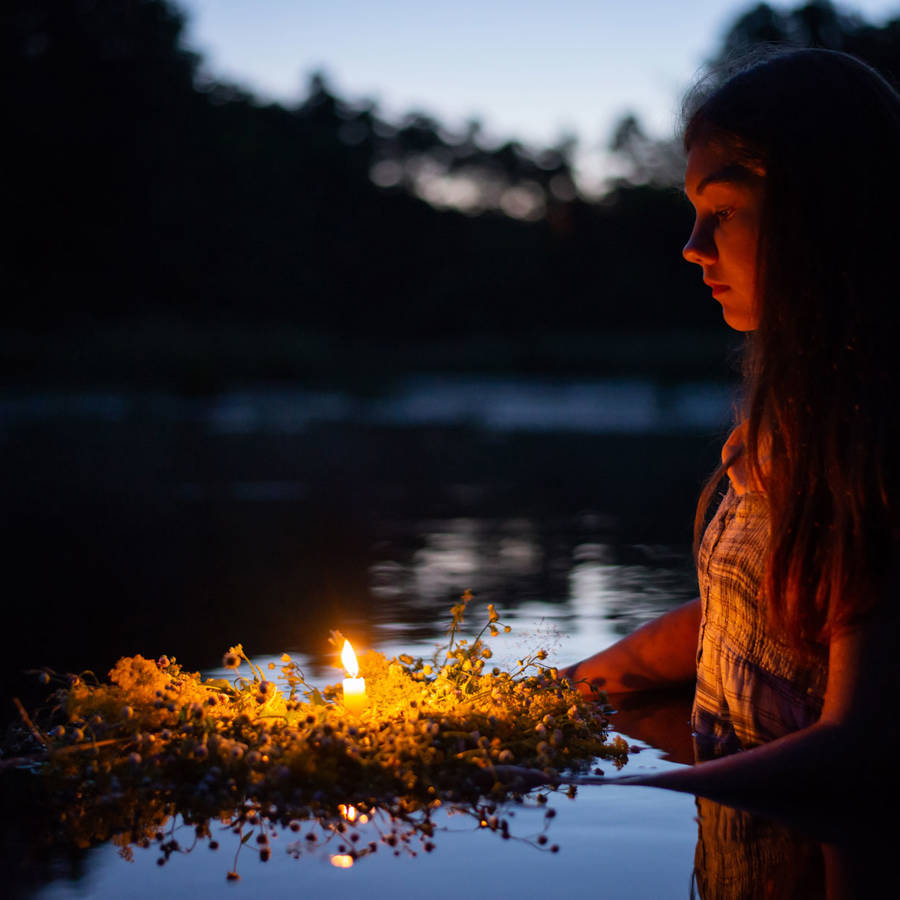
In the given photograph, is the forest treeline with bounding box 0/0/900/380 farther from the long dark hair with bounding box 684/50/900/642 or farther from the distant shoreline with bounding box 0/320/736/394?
the long dark hair with bounding box 684/50/900/642

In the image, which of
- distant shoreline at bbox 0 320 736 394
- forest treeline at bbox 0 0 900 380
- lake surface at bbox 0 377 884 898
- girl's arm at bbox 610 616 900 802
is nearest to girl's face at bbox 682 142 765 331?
girl's arm at bbox 610 616 900 802

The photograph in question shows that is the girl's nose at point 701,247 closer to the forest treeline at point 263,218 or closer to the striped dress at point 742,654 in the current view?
the striped dress at point 742,654

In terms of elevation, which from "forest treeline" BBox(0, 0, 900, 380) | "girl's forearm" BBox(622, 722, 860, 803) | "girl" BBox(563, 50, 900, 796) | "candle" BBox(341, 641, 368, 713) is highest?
"forest treeline" BBox(0, 0, 900, 380)

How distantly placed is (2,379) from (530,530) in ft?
61.8

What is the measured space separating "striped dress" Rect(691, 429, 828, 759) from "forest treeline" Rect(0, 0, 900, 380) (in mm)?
23271

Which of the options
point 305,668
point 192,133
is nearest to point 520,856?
point 305,668

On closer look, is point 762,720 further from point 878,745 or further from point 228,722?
point 228,722

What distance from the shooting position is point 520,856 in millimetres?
2014

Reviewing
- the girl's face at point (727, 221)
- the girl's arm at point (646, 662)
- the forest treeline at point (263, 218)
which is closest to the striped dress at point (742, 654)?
the girl's face at point (727, 221)

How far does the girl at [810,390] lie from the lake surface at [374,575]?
0.82ft

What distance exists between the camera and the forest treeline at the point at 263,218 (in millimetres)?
31625

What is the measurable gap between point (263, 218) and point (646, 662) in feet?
126

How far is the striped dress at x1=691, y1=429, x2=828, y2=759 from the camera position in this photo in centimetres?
220

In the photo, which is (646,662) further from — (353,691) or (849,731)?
(849,731)
